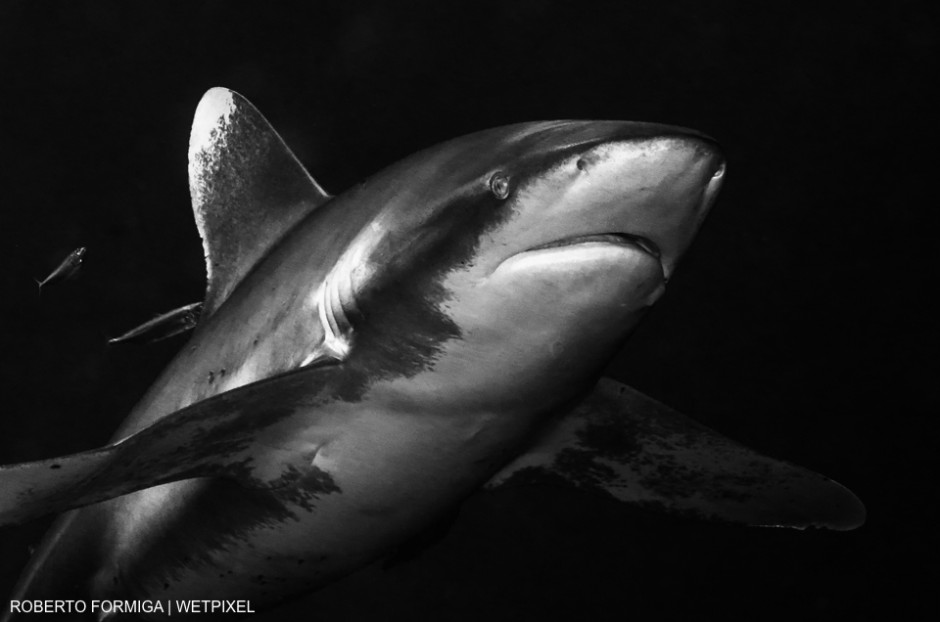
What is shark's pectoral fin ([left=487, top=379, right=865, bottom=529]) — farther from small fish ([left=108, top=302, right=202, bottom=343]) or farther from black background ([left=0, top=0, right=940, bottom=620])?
black background ([left=0, top=0, right=940, bottom=620])

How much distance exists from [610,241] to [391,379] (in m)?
0.82

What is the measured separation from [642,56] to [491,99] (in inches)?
62.6

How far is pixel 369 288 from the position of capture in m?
2.36

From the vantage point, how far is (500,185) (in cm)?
199

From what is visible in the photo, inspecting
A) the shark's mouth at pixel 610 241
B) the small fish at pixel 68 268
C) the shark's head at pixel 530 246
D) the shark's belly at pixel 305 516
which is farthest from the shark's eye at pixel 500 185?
the small fish at pixel 68 268

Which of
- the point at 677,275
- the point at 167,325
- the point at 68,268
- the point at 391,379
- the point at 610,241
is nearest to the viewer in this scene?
the point at 610,241

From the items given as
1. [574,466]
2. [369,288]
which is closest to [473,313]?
[369,288]

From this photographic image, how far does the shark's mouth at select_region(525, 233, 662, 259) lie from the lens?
1950 mm

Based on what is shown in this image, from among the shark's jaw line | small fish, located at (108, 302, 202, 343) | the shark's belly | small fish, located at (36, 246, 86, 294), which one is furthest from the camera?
small fish, located at (36, 246, 86, 294)

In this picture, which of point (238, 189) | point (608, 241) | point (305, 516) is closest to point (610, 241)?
point (608, 241)

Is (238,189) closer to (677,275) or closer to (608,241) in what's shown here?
(608,241)

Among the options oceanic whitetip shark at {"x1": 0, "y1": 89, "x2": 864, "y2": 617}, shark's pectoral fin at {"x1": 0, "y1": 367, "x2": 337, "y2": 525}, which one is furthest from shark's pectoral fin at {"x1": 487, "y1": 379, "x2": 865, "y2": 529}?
shark's pectoral fin at {"x1": 0, "y1": 367, "x2": 337, "y2": 525}

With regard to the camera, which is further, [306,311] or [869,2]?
[869,2]

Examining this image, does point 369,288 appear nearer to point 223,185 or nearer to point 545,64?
point 223,185
